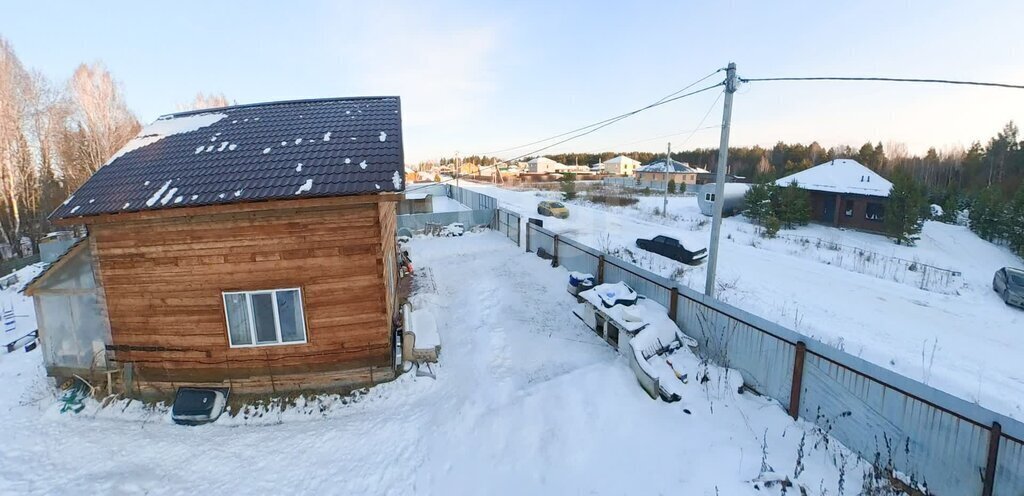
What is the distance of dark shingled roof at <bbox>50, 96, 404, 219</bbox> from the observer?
7.86m

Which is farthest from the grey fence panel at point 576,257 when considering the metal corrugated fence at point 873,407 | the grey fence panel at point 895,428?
the grey fence panel at point 895,428

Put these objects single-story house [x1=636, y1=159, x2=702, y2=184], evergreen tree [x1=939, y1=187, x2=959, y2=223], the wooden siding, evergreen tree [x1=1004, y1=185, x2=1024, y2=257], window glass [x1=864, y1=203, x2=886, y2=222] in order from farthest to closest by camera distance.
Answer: single-story house [x1=636, y1=159, x2=702, y2=184], evergreen tree [x1=939, y1=187, x2=959, y2=223], window glass [x1=864, y1=203, x2=886, y2=222], evergreen tree [x1=1004, y1=185, x2=1024, y2=257], the wooden siding

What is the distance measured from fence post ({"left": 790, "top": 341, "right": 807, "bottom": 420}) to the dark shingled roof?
677 centimetres

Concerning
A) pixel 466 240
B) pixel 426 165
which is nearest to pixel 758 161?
pixel 466 240

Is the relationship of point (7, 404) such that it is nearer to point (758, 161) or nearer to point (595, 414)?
point (595, 414)

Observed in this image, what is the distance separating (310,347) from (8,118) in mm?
32667

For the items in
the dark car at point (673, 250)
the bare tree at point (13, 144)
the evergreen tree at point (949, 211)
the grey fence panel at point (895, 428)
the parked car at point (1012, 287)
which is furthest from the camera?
the evergreen tree at point (949, 211)

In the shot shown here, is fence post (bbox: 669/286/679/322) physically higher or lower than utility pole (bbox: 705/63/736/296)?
lower

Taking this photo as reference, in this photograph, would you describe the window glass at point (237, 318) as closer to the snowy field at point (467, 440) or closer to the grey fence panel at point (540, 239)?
the snowy field at point (467, 440)

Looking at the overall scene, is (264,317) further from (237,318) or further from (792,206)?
(792,206)

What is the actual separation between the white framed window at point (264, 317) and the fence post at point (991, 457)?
946 cm

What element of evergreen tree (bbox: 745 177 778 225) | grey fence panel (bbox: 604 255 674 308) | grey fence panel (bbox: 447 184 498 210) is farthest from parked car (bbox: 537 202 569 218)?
grey fence panel (bbox: 604 255 674 308)

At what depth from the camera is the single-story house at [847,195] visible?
91.2 ft

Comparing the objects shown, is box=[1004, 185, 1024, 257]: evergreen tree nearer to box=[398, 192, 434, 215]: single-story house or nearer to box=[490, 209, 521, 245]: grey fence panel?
box=[490, 209, 521, 245]: grey fence panel
